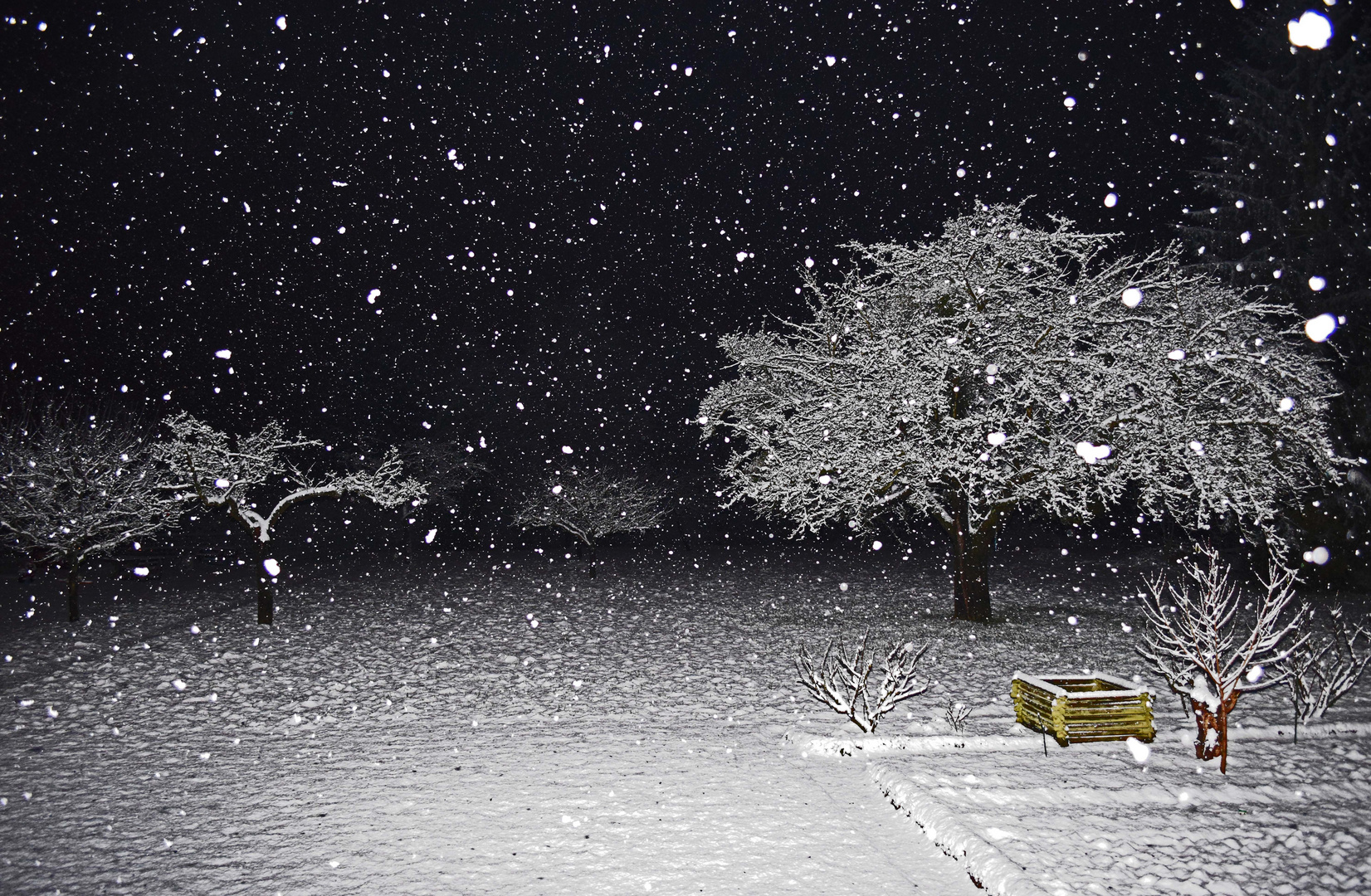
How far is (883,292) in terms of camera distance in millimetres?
17422

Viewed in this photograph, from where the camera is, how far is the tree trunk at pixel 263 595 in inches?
679

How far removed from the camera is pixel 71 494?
17.9 metres

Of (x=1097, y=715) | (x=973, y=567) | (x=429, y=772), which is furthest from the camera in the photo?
(x=973, y=567)

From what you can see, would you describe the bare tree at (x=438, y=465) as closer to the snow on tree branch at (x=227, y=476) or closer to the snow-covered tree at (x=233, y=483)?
the snow on tree branch at (x=227, y=476)

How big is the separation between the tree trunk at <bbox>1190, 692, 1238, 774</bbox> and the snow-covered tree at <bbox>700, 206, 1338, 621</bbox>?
5.68 meters

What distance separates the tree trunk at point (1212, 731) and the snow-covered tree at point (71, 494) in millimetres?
20582

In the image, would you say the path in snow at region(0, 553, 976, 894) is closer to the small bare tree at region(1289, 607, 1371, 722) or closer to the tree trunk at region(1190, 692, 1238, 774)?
the tree trunk at region(1190, 692, 1238, 774)

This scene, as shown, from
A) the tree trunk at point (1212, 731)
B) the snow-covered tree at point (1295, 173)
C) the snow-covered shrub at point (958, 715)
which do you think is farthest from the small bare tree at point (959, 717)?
the snow-covered tree at point (1295, 173)

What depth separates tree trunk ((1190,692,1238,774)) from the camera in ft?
25.7

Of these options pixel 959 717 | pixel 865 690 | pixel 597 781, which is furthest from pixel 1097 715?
pixel 597 781

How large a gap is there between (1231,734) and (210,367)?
4006 centimetres

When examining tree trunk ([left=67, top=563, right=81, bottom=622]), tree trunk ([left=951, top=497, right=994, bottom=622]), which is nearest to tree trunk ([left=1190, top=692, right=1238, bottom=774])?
tree trunk ([left=951, top=497, right=994, bottom=622])

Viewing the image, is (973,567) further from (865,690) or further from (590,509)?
(590,509)

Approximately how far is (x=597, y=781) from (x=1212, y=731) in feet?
22.0
